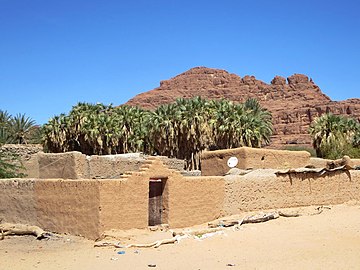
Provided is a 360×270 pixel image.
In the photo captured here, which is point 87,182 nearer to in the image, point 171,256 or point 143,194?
point 143,194

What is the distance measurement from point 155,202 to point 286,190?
618cm

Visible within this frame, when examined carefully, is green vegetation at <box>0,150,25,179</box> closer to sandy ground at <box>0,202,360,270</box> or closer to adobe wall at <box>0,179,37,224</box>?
adobe wall at <box>0,179,37,224</box>

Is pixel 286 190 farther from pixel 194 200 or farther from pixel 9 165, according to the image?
pixel 9 165

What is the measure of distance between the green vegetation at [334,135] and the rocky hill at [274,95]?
66.5 m

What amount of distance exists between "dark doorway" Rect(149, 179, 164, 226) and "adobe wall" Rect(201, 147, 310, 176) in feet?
23.2

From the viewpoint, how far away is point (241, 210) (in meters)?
18.9

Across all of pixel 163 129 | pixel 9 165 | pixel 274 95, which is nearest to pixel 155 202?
pixel 9 165

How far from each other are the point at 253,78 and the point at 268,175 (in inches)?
6012

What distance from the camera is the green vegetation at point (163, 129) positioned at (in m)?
37.3

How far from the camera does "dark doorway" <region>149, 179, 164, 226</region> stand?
16.6m

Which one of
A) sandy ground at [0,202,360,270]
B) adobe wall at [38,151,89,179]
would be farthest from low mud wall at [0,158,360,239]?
adobe wall at [38,151,89,179]

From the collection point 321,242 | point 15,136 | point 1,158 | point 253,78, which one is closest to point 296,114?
point 253,78

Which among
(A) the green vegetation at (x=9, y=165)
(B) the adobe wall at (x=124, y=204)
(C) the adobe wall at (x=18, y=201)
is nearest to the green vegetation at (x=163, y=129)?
(A) the green vegetation at (x=9, y=165)

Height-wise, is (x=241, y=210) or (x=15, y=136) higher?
(x=15, y=136)
